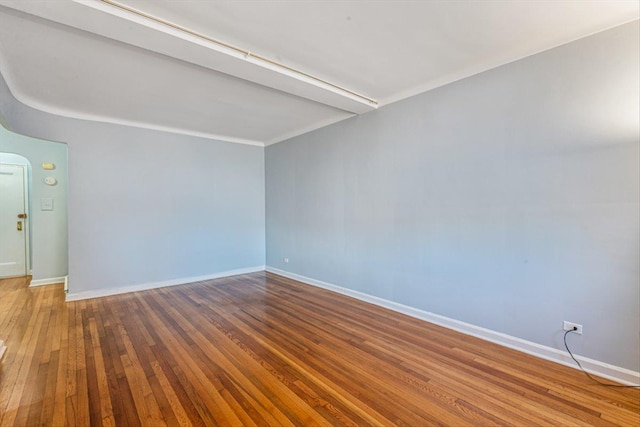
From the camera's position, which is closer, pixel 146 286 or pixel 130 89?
pixel 130 89

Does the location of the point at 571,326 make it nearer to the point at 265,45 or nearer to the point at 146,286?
the point at 265,45

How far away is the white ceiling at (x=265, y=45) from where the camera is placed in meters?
2.05

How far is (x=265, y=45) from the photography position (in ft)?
8.22

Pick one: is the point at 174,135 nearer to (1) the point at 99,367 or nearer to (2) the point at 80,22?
(2) the point at 80,22

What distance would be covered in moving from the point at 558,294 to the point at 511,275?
0.37 meters

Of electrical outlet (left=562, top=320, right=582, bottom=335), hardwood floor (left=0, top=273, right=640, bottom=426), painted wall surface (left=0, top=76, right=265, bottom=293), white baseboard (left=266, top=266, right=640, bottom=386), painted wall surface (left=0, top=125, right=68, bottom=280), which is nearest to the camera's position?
hardwood floor (left=0, top=273, right=640, bottom=426)

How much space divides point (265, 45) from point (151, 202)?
3.55 meters

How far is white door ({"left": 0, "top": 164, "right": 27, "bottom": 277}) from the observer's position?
5.44 m

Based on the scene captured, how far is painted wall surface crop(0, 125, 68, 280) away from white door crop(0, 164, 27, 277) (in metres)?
0.37

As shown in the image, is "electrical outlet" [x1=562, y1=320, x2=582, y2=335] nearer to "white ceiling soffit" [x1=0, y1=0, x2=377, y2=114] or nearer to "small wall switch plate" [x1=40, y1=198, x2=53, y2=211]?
"white ceiling soffit" [x1=0, y1=0, x2=377, y2=114]

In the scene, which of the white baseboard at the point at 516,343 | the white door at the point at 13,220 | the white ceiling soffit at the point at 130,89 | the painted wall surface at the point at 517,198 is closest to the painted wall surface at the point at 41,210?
the white door at the point at 13,220

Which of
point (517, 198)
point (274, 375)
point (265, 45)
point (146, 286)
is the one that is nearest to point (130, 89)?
point (265, 45)

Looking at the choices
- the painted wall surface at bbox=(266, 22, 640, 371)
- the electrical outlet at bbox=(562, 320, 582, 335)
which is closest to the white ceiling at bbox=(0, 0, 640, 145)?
the painted wall surface at bbox=(266, 22, 640, 371)

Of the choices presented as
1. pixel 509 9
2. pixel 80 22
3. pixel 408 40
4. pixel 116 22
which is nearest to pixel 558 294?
pixel 509 9
